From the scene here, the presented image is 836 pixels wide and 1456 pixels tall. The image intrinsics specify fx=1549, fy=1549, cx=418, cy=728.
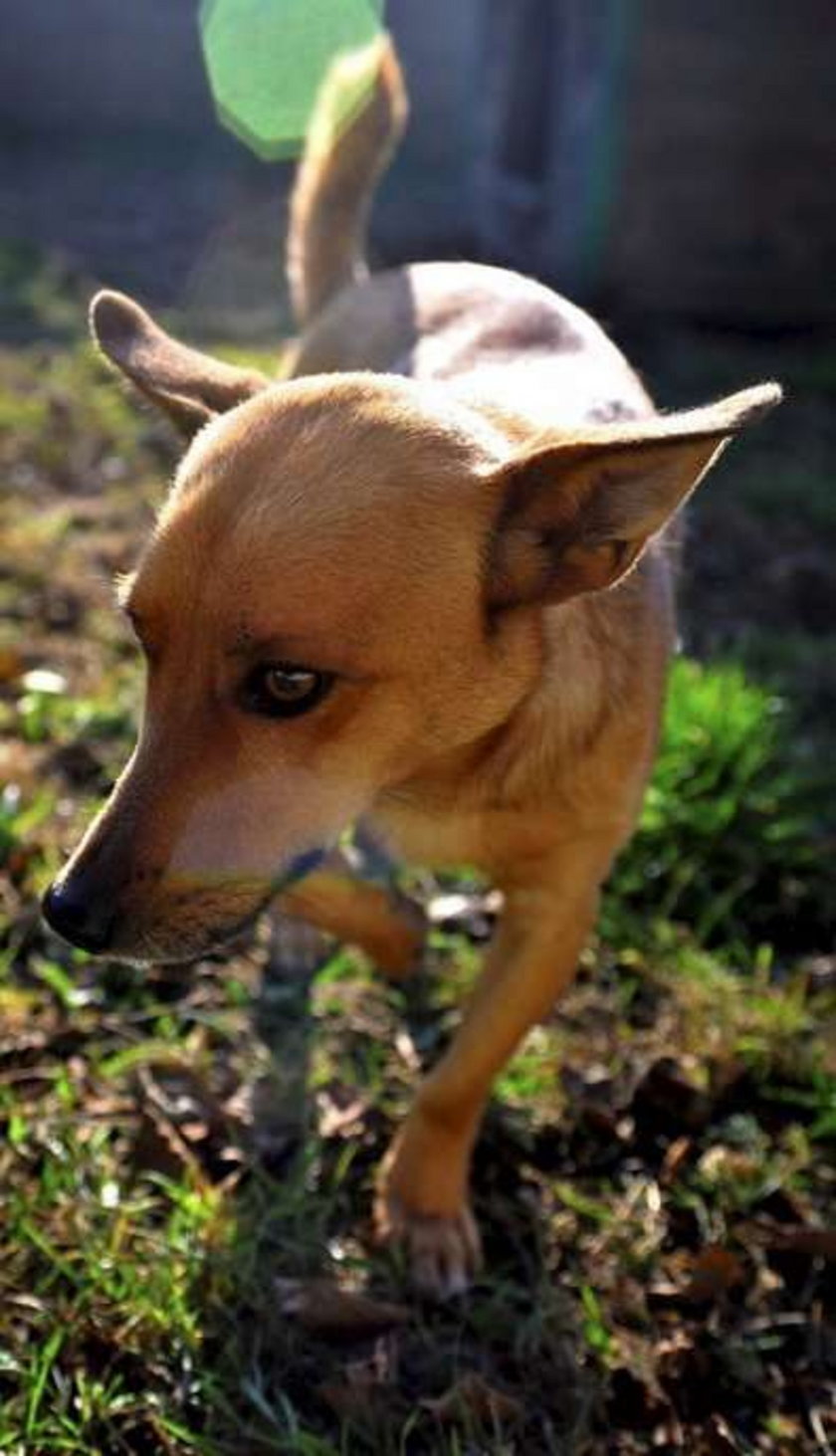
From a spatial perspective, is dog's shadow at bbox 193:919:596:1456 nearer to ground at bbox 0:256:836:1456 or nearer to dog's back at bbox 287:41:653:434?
ground at bbox 0:256:836:1456

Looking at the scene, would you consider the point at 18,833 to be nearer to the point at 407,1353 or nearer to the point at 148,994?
the point at 148,994

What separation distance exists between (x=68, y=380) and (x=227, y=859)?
4.67 m

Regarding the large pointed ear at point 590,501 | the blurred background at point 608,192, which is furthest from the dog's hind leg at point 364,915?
the blurred background at point 608,192

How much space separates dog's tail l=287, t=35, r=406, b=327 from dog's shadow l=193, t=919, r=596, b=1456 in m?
2.08

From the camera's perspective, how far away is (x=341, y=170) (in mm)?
4219

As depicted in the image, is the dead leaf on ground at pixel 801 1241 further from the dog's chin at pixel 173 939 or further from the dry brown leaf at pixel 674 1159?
the dog's chin at pixel 173 939

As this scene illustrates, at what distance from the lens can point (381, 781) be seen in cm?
244

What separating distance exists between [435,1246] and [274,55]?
8.23 metres

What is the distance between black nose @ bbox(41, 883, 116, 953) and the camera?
2168 mm

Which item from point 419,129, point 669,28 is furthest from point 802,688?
point 419,129

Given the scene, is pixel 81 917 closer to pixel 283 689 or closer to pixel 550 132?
pixel 283 689

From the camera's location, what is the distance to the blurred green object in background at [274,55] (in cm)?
866

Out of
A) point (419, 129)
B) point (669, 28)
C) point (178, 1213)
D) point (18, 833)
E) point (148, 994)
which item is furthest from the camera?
point (419, 129)

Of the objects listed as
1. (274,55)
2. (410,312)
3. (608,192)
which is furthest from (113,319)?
(274,55)
